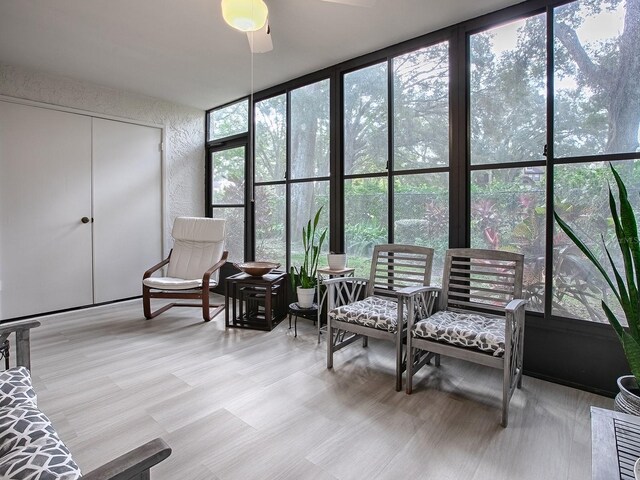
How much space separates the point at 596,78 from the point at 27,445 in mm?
3302

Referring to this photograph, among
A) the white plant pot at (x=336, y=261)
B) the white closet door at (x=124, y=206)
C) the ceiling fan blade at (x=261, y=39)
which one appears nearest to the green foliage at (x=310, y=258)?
the white plant pot at (x=336, y=261)

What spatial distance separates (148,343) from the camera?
3117 millimetres

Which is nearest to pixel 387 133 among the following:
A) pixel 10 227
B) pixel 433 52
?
pixel 433 52

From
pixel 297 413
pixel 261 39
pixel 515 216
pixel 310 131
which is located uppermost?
pixel 261 39

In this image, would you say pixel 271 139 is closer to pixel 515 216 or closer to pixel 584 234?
pixel 515 216

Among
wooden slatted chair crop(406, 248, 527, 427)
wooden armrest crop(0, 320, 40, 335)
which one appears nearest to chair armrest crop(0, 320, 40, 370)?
wooden armrest crop(0, 320, 40, 335)

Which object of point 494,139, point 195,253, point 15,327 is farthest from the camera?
point 195,253

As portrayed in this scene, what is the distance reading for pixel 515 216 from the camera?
259 cm

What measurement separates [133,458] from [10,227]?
4.02m

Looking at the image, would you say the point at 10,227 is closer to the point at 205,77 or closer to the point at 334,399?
the point at 205,77

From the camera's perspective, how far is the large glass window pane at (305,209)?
376 centimetres

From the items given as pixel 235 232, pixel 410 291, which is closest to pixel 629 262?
pixel 410 291

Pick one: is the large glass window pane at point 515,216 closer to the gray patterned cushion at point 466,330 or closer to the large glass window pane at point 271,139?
the gray patterned cushion at point 466,330

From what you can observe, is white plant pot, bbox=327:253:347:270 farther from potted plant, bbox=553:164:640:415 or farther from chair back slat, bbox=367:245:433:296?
potted plant, bbox=553:164:640:415
